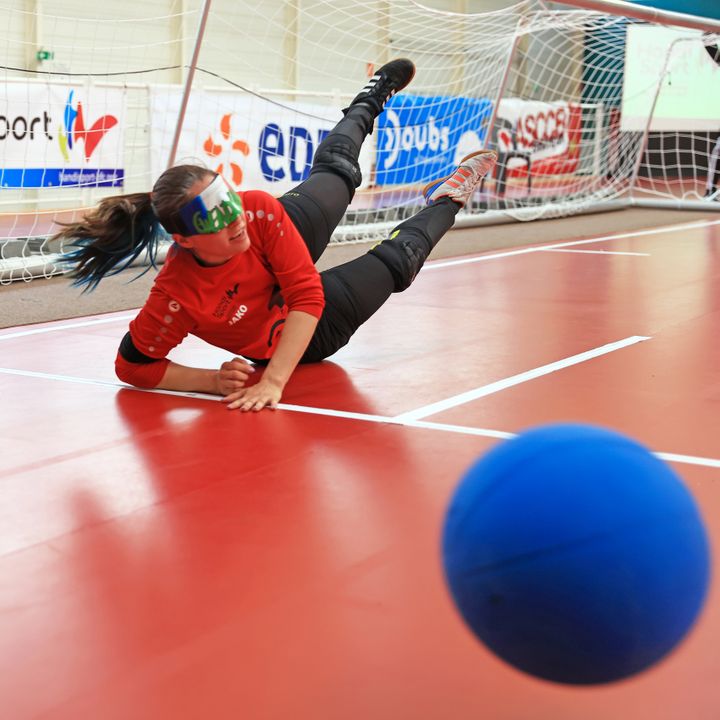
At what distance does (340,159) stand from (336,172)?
67 millimetres

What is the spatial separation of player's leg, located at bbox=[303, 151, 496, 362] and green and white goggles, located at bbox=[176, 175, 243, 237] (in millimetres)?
693

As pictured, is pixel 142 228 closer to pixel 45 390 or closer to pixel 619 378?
pixel 45 390

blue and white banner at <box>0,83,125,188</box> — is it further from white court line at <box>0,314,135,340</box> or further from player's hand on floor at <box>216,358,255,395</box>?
player's hand on floor at <box>216,358,255,395</box>

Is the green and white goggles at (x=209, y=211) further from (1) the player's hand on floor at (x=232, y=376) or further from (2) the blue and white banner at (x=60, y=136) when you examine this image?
(2) the blue and white banner at (x=60, y=136)

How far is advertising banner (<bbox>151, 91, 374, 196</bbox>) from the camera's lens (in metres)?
7.71

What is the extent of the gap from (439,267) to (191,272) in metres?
3.68

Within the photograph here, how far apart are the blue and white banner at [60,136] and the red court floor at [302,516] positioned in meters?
2.50

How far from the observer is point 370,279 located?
3.83 meters

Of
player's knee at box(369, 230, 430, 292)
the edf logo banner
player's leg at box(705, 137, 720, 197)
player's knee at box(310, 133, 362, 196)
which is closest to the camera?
player's knee at box(369, 230, 430, 292)

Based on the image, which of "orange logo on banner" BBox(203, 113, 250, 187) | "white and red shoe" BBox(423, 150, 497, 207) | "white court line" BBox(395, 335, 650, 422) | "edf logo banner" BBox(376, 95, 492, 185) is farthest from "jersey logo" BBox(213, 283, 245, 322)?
"edf logo banner" BBox(376, 95, 492, 185)

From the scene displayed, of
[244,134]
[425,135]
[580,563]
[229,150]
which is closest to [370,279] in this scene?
[580,563]

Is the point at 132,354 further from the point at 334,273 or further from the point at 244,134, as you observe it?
the point at 244,134

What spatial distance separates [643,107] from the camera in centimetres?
1231

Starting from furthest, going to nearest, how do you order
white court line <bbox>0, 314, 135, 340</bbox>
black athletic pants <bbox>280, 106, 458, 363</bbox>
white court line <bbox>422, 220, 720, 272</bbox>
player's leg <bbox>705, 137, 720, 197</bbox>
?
player's leg <bbox>705, 137, 720, 197</bbox> < white court line <bbox>422, 220, 720, 272</bbox> < white court line <bbox>0, 314, 135, 340</bbox> < black athletic pants <bbox>280, 106, 458, 363</bbox>
